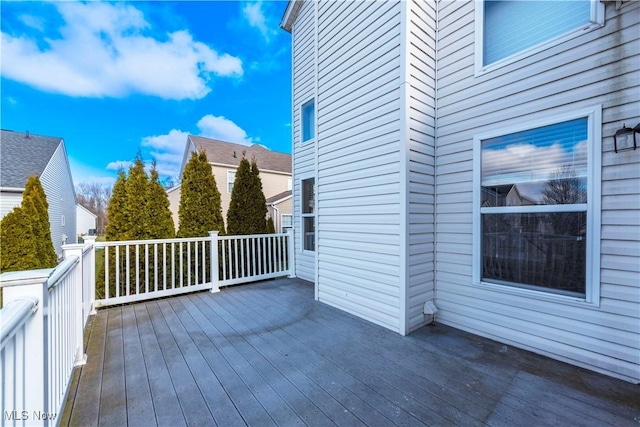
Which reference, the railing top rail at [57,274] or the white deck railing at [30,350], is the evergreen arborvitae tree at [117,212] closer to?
the railing top rail at [57,274]

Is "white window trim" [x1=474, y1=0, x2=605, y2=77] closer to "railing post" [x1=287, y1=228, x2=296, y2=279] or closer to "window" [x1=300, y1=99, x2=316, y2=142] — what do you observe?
"window" [x1=300, y1=99, x2=316, y2=142]

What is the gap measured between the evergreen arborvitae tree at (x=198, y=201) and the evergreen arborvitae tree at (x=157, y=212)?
0.28m

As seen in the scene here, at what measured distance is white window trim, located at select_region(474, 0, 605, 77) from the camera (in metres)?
2.19

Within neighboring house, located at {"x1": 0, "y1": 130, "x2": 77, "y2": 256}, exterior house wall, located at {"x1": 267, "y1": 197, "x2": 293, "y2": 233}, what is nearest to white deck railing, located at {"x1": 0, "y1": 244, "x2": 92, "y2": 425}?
neighboring house, located at {"x1": 0, "y1": 130, "x2": 77, "y2": 256}

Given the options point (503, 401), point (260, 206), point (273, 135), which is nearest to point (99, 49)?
point (260, 206)

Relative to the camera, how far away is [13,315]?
95 cm

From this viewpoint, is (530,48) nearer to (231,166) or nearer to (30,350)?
(30,350)

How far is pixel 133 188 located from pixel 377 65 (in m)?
4.42

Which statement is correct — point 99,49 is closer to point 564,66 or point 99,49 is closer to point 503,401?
point 564,66

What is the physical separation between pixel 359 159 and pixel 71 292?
3326mm

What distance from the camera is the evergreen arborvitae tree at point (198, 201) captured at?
5160 mm

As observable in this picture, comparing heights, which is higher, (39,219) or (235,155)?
(235,155)

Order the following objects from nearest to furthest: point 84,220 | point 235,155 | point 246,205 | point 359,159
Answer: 1. point 359,159
2. point 246,205
3. point 235,155
4. point 84,220

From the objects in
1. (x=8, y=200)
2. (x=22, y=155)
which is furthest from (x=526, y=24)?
(x=22, y=155)
